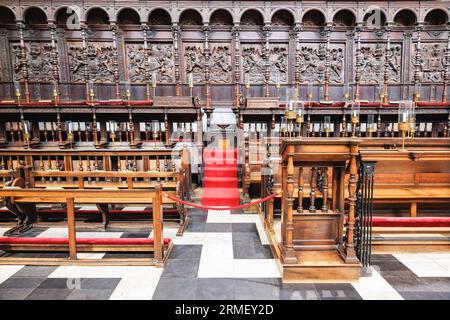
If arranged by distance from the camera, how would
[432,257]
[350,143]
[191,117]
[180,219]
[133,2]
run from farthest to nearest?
[133,2] < [191,117] < [180,219] < [432,257] < [350,143]

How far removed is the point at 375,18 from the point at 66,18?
1000cm

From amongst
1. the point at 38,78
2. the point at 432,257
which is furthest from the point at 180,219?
the point at 38,78

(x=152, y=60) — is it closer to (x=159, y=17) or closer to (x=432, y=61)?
(x=159, y=17)

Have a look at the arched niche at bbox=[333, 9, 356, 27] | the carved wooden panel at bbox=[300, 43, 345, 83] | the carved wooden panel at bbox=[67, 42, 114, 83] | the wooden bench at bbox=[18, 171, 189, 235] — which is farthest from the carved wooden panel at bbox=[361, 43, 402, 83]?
the carved wooden panel at bbox=[67, 42, 114, 83]

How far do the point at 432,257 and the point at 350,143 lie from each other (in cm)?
185

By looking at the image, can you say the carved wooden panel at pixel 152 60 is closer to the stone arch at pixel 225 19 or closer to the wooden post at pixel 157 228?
the stone arch at pixel 225 19

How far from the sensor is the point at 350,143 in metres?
2.86

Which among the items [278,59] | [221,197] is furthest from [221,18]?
[221,197]

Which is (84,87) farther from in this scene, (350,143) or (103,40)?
(350,143)

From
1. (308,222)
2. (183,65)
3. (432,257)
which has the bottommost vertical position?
(432,257)

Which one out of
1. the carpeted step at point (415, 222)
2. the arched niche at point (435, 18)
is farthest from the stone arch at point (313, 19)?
the carpeted step at point (415, 222)

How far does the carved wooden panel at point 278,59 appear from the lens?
10000mm

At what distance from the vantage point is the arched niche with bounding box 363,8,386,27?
9813mm

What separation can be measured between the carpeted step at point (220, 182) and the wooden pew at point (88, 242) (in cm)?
272
